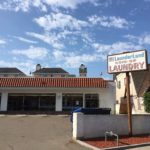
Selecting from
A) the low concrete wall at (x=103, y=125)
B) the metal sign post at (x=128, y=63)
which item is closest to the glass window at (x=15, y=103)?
the metal sign post at (x=128, y=63)

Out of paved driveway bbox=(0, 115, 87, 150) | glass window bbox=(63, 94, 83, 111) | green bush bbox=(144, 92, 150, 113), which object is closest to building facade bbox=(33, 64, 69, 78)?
glass window bbox=(63, 94, 83, 111)

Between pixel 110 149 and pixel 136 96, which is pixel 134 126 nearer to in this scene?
pixel 110 149

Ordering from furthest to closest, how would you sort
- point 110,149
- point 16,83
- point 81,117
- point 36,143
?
point 16,83, point 81,117, point 36,143, point 110,149

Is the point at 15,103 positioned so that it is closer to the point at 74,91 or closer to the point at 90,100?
the point at 74,91

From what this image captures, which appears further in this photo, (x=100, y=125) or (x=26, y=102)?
(x=26, y=102)

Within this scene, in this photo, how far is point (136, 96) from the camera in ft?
139

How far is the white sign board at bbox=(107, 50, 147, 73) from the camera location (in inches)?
786

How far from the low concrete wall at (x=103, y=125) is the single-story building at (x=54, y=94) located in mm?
17830

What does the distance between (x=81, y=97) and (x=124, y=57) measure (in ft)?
63.8

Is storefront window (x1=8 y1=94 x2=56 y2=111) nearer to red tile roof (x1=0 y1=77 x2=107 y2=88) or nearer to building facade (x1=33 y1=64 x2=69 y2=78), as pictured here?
red tile roof (x1=0 y1=77 x2=107 y2=88)

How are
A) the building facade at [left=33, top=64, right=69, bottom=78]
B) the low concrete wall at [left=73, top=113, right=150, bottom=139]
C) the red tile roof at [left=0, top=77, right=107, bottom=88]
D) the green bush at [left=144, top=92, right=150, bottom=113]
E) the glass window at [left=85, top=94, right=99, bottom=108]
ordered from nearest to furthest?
the low concrete wall at [left=73, top=113, right=150, bottom=139]
the green bush at [left=144, top=92, right=150, bottom=113]
the red tile roof at [left=0, top=77, right=107, bottom=88]
the glass window at [left=85, top=94, right=99, bottom=108]
the building facade at [left=33, top=64, right=69, bottom=78]

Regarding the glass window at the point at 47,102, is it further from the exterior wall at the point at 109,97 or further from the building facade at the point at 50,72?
the building facade at the point at 50,72

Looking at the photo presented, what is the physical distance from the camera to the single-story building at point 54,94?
3900 cm

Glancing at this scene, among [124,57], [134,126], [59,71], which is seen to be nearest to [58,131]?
[134,126]
